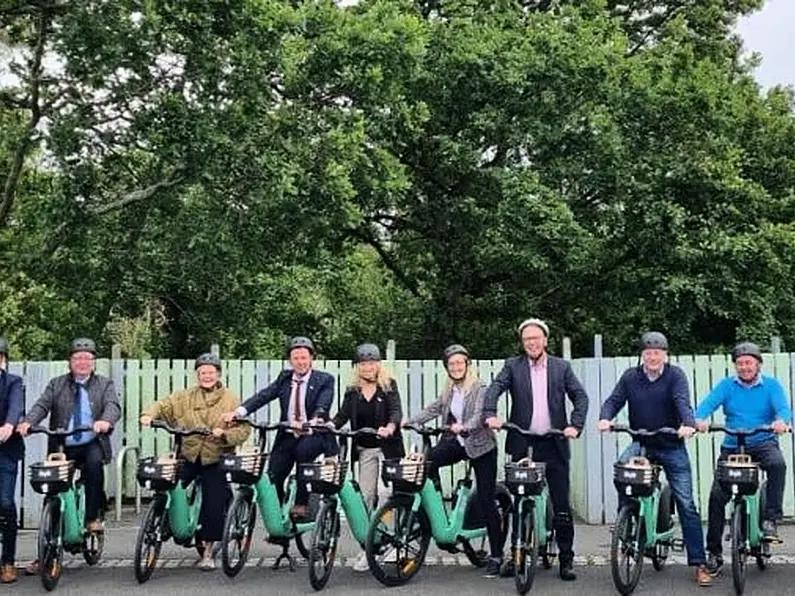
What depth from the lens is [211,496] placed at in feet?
27.6

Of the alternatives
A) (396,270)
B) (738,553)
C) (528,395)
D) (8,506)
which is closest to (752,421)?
(738,553)

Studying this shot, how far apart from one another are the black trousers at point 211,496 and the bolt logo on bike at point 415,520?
1.27 meters

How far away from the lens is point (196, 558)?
29.3ft

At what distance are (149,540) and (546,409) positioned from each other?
9.72ft

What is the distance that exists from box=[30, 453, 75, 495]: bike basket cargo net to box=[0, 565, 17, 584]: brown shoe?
0.70 metres

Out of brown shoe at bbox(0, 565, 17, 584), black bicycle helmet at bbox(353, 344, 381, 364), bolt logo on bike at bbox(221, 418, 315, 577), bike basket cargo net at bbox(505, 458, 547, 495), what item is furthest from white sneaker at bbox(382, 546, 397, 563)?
brown shoe at bbox(0, 565, 17, 584)

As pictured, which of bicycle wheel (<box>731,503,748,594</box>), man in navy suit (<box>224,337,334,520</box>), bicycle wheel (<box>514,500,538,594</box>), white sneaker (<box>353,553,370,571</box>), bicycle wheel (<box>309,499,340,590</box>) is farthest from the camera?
man in navy suit (<box>224,337,334,520</box>)

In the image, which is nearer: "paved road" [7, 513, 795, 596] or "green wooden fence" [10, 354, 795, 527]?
"paved road" [7, 513, 795, 596]

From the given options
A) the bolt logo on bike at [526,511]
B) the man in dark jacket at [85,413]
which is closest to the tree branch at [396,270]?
the man in dark jacket at [85,413]

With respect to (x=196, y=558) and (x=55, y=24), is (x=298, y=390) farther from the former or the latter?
(x=55, y=24)

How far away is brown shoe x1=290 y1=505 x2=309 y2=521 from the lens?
8.26 m

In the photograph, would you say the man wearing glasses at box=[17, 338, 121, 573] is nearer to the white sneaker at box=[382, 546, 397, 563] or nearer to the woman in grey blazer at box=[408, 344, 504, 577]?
the white sneaker at box=[382, 546, 397, 563]

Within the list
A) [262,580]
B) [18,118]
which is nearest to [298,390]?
[262,580]

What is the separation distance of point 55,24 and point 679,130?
10.3 meters
